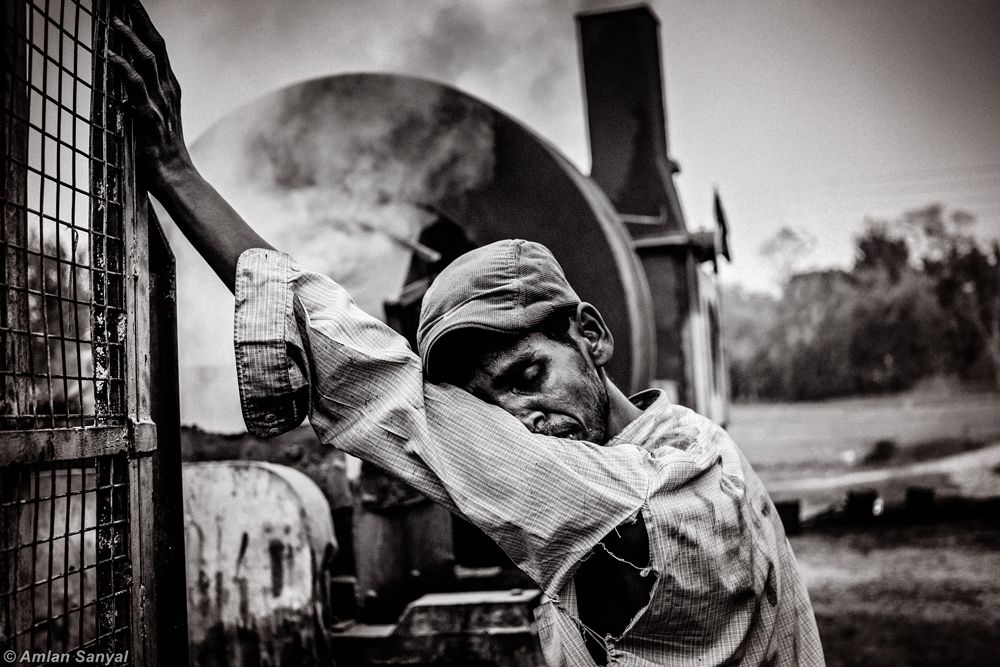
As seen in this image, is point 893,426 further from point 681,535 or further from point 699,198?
point 681,535

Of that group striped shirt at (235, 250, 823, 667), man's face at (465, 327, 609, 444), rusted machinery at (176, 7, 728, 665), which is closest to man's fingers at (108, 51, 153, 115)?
striped shirt at (235, 250, 823, 667)

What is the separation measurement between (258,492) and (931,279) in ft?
22.2

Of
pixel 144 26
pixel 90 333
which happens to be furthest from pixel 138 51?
pixel 90 333

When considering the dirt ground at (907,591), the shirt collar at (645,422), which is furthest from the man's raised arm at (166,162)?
the dirt ground at (907,591)

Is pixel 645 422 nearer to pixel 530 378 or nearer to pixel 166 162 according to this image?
pixel 530 378

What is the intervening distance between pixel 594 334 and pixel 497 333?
28cm

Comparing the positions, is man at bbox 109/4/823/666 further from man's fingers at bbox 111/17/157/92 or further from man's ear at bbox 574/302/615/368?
man's ear at bbox 574/302/615/368

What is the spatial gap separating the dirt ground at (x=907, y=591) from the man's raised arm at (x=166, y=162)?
553 centimetres

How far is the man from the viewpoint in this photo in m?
1.31

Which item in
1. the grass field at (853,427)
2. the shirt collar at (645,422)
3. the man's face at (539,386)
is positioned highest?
the man's face at (539,386)

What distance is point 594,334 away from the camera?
1656 mm

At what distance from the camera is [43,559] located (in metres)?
2.92

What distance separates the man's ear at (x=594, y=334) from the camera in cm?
163

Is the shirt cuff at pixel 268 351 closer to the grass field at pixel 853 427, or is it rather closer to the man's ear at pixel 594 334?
the man's ear at pixel 594 334
